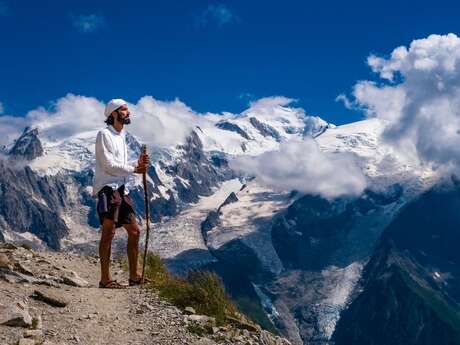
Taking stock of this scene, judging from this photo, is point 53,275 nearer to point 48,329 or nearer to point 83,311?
point 83,311

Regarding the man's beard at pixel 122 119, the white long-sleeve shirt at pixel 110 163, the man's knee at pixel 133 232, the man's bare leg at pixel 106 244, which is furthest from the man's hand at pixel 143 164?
the man's knee at pixel 133 232

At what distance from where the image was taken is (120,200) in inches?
719

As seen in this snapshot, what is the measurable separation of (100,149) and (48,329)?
203 inches

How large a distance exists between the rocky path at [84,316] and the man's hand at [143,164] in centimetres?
323

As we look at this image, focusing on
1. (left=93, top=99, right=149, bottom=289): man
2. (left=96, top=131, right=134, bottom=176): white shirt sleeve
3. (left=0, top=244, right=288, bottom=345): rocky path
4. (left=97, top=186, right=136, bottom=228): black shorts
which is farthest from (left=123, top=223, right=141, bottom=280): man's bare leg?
(left=96, top=131, right=134, bottom=176): white shirt sleeve

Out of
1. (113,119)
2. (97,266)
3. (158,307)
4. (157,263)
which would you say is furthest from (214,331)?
(97,266)

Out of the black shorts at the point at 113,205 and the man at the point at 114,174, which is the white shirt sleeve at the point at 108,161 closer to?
the man at the point at 114,174

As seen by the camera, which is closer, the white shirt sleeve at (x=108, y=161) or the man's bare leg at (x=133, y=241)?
the white shirt sleeve at (x=108, y=161)

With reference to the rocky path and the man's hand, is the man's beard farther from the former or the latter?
the rocky path

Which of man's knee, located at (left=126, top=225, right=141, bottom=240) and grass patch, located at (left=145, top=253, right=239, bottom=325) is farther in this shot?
man's knee, located at (left=126, top=225, right=141, bottom=240)

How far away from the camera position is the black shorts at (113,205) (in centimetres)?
1802

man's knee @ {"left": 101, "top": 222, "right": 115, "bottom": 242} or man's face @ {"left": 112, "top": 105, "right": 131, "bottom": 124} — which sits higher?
man's face @ {"left": 112, "top": 105, "right": 131, "bottom": 124}

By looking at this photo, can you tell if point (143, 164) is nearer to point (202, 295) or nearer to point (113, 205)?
point (113, 205)

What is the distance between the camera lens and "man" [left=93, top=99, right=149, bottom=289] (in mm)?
18016
